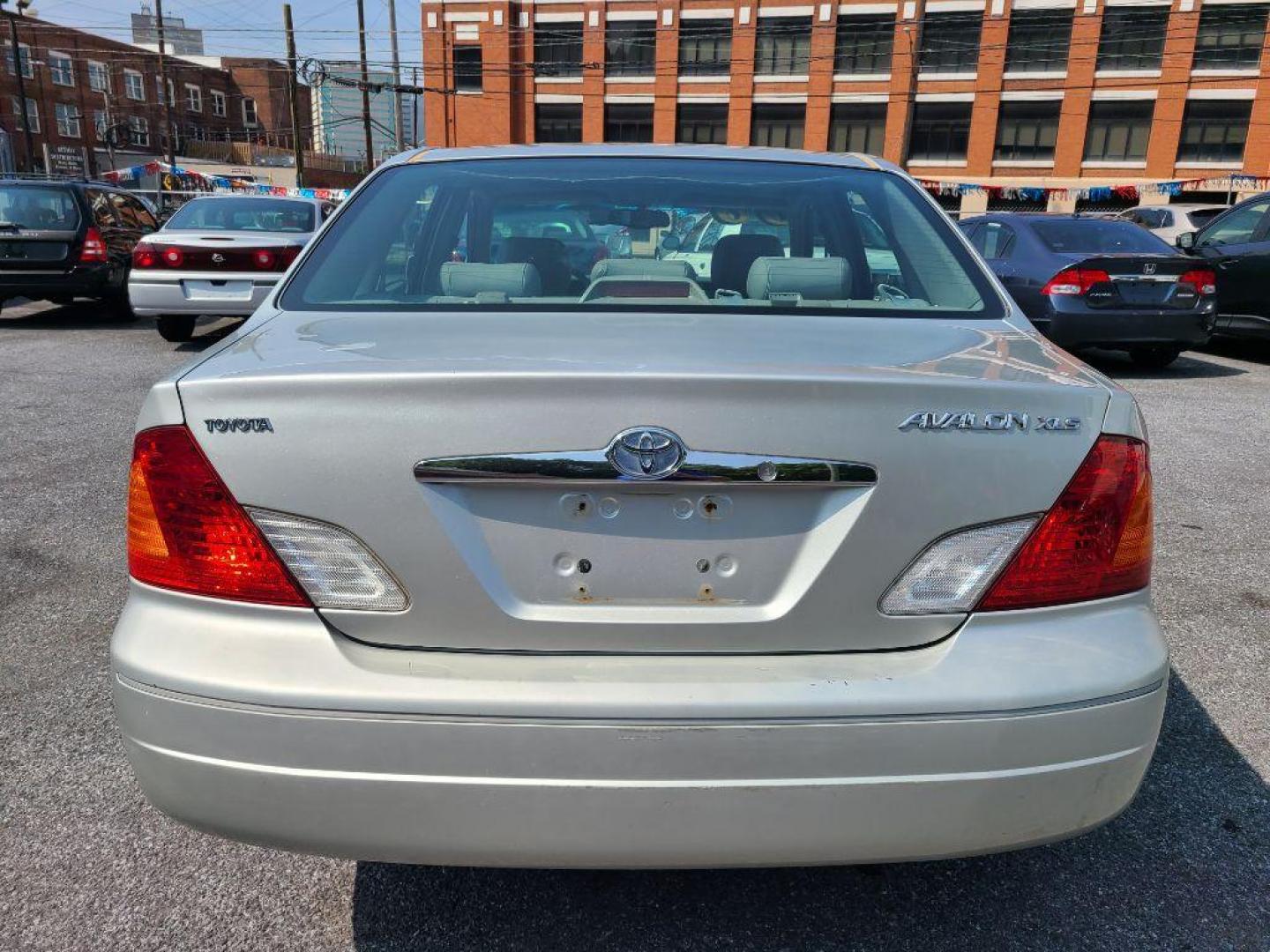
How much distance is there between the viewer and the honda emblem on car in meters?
1.54

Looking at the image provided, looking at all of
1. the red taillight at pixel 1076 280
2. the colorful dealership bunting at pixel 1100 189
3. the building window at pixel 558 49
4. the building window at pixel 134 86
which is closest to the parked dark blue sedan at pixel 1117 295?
the red taillight at pixel 1076 280

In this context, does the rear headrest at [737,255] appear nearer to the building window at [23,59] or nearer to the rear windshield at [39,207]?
the rear windshield at [39,207]

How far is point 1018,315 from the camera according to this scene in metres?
2.30

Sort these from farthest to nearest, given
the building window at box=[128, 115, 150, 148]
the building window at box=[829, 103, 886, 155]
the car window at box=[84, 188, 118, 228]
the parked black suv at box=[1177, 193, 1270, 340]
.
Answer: the building window at box=[128, 115, 150, 148] < the building window at box=[829, 103, 886, 155] < the car window at box=[84, 188, 118, 228] < the parked black suv at box=[1177, 193, 1270, 340]

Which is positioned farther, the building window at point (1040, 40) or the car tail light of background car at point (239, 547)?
the building window at point (1040, 40)

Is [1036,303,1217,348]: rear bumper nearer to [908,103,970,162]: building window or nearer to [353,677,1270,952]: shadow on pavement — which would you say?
[353,677,1270,952]: shadow on pavement

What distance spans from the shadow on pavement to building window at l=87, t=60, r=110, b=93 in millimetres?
68405

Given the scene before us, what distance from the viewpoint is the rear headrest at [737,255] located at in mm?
2596

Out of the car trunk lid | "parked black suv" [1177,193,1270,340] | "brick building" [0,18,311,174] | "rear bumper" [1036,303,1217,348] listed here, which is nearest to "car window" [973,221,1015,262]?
"rear bumper" [1036,303,1217,348]

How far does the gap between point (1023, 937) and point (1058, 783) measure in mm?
599

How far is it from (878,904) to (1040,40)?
4864 centimetres

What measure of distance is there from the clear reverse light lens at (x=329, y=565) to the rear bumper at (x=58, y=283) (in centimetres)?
1099

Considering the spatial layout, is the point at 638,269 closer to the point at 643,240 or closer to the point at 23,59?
the point at 643,240

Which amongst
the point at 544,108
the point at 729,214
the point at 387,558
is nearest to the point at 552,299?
the point at 729,214
